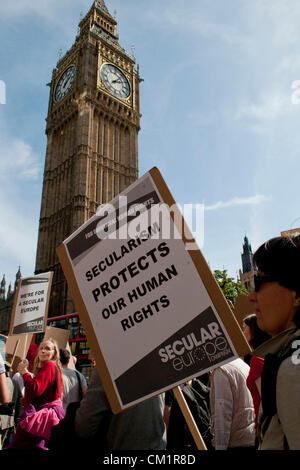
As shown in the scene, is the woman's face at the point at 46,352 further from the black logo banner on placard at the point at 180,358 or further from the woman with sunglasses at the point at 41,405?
the black logo banner on placard at the point at 180,358

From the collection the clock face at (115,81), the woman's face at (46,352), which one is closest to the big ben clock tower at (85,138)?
the clock face at (115,81)

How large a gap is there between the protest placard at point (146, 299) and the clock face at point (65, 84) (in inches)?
1425

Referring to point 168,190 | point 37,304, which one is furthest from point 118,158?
point 168,190

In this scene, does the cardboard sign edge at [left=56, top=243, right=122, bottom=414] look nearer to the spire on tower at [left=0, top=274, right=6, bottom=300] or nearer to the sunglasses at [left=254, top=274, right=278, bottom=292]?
the sunglasses at [left=254, top=274, right=278, bottom=292]

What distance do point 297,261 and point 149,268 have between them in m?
0.78

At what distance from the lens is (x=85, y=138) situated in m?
31.6

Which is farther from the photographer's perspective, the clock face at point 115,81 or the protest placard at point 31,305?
the clock face at point 115,81

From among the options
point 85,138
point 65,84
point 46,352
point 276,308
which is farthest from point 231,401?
point 65,84

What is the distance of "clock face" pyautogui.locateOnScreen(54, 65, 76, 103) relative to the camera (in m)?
34.4

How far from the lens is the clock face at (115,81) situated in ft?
112

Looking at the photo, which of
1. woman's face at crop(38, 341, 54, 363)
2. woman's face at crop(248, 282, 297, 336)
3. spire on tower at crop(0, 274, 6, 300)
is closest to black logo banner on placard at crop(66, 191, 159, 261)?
woman's face at crop(248, 282, 297, 336)

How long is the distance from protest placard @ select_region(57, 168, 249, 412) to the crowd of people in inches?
6.4

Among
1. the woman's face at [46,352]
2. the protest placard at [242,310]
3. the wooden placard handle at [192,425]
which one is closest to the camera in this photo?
the wooden placard handle at [192,425]
